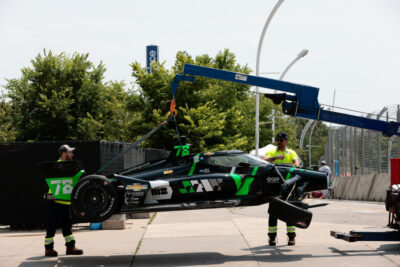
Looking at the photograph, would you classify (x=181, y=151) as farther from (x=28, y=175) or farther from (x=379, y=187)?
(x=379, y=187)

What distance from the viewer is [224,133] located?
33.5 metres

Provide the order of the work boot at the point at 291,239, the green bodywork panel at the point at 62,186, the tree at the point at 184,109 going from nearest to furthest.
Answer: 1. the green bodywork panel at the point at 62,186
2. the work boot at the point at 291,239
3. the tree at the point at 184,109

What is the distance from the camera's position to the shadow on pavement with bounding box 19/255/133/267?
28.5 feet

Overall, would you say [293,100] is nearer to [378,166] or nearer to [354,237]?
[354,237]

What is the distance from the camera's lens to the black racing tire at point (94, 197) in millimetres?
8602

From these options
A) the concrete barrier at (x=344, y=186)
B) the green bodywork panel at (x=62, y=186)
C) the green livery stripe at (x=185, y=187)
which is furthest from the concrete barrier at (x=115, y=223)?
the concrete barrier at (x=344, y=186)

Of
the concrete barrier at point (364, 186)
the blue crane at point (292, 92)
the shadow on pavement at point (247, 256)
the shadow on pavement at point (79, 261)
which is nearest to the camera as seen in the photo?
the shadow on pavement at point (247, 256)

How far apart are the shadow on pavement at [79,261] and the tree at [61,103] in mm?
35706

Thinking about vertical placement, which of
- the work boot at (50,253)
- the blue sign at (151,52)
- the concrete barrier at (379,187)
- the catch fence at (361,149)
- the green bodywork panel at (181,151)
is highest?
the blue sign at (151,52)

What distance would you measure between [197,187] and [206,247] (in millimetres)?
1506

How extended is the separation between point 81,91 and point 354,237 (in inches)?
1592

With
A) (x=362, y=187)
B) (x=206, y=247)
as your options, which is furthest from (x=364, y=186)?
(x=206, y=247)

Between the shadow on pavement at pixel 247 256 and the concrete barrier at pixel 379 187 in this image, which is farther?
the concrete barrier at pixel 379 187

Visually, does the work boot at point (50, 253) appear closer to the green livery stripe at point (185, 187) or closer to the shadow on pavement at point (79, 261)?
the shadow on pavement at point (79, 261)
